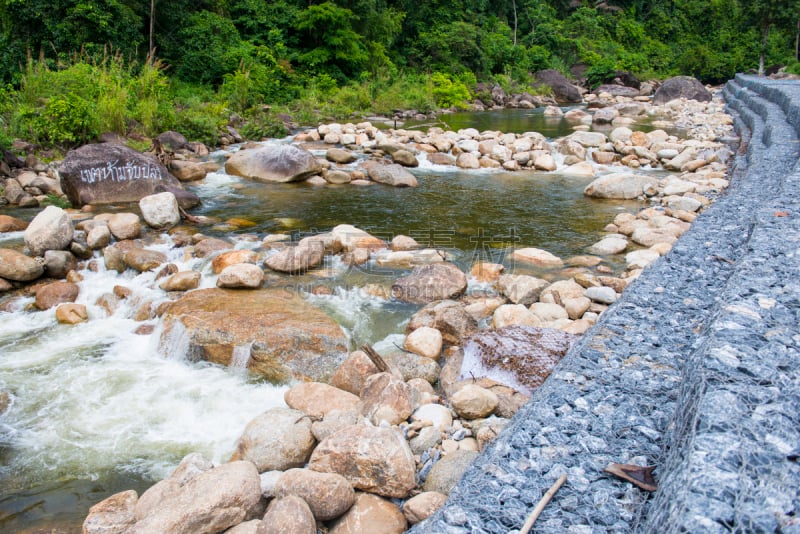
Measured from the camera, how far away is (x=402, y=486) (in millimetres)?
2580

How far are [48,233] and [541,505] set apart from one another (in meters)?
5.69

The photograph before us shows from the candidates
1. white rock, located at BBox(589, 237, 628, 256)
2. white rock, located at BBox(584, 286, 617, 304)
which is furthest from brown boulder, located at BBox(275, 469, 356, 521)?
white rock, located at BBox(589, 237, 628, 256)

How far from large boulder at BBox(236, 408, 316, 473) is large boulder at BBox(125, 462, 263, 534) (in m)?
0.32

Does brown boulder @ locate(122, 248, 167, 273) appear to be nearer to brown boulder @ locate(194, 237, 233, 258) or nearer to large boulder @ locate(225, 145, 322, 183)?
brown boulder @ locate(194, 237, 233, 258)

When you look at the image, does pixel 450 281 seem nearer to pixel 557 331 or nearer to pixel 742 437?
pixel 557 331

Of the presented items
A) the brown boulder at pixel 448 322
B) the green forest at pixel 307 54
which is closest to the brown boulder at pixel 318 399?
the brown boulder at pixel 448 322

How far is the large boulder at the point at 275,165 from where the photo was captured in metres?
9.09

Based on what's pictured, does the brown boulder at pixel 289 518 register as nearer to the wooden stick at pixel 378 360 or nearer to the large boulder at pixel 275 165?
the wooden stick at pixel 378 360

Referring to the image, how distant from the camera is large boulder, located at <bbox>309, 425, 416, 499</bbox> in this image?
2.58 m

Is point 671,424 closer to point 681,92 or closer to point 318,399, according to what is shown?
point 318,399

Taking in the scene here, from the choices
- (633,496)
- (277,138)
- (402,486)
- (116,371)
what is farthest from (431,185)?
(633,496)

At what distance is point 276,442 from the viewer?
9.68 feet

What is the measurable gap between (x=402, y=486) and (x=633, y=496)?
1219 millimetres

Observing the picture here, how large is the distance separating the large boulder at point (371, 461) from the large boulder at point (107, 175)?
239 inches
